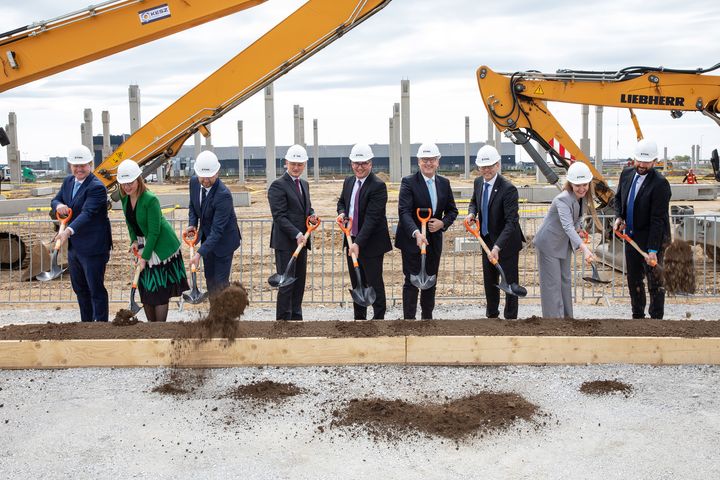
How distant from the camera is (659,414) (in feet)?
16.5

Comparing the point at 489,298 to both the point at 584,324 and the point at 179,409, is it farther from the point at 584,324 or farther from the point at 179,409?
the point at 179,409

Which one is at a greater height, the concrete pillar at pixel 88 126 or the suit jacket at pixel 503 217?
the concrete pillar at pixel 88 126

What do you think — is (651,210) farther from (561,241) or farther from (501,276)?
(501,276)

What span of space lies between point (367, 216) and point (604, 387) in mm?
2799

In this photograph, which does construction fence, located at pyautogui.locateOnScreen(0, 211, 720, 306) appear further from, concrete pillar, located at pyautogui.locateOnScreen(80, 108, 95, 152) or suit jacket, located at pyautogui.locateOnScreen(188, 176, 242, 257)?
concrete pillar, located at pyautogui.locateOnScreen(80, 108, 95, 152)

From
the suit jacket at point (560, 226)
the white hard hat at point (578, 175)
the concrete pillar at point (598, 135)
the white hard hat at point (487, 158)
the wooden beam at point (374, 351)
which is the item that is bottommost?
the wooden beam at point (374, 351)

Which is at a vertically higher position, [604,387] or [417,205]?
[417,205]

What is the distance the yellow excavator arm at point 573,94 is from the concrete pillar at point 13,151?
36923 millimetres

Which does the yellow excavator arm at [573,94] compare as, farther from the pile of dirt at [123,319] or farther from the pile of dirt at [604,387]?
the pile of dirt at [123,319]

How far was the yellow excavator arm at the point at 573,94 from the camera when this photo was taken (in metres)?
10.5

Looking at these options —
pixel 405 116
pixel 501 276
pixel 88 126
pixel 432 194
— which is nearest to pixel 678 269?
pixel 501 276

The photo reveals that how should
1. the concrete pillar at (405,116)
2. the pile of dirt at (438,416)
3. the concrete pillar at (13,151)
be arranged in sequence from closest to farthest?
1. the pile of dirt at (438,416)
2. the concrete pillar at (405,116)
3. the concrete pillar at (13,151)

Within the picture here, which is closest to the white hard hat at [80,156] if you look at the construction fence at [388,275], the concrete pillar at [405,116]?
the construction fence at [388,275]

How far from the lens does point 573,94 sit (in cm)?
1084
